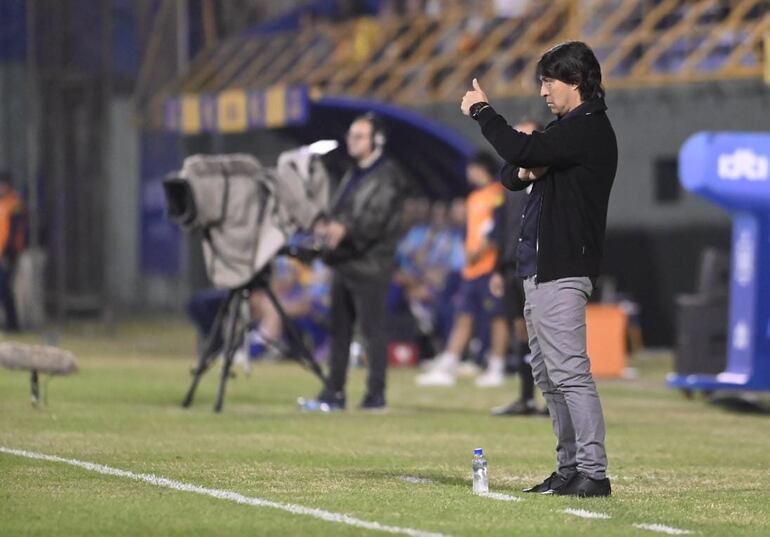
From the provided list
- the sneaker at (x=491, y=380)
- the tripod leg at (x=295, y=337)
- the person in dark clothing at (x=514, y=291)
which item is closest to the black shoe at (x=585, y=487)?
the person in dark clothing at (x=514, y=291)

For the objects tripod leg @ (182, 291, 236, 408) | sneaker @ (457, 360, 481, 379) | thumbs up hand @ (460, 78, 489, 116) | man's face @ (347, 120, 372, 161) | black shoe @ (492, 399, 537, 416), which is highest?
man's face @ (347, 120, 372, 161)

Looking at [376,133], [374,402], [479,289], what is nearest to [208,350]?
[374,402]

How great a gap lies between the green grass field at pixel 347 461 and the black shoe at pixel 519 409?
0.18m

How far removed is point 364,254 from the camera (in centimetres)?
1330

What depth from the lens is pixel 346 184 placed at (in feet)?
44.2

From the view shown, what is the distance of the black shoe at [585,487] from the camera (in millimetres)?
8422

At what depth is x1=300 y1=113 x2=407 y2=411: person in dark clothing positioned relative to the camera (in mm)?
13227

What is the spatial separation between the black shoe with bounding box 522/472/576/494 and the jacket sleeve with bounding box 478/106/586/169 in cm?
147

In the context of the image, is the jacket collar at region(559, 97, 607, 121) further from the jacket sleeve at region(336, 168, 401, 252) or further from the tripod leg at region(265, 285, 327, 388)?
the tripod leg at region(265, 285, 327, 388)

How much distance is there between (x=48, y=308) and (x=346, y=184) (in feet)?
48.6

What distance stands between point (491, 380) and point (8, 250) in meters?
10.1

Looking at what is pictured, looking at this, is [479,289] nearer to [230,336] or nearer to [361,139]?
[361,139]

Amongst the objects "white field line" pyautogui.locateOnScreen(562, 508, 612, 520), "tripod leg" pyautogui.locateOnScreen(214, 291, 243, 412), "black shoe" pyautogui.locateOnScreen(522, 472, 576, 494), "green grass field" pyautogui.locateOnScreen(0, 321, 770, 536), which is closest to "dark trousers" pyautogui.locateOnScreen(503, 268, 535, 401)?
"green grass field" pyautogui.locateOnScreen(0, 321, 770, 536)

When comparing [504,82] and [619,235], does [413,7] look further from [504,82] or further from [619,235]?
[619,235]
